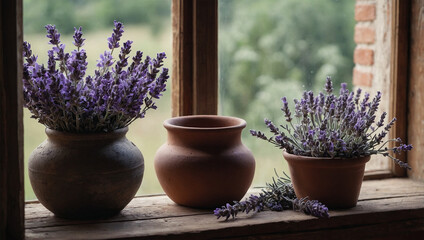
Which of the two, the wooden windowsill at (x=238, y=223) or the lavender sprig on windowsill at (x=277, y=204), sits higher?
the lavender sprig on windowsill at (x=277, y=204)

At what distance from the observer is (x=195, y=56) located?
6.98 ft

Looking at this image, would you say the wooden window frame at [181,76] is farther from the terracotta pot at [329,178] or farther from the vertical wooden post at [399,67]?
the terracotta pot at [329,178]

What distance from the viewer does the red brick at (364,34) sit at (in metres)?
2.42

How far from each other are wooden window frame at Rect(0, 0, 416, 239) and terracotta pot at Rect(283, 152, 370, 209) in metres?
0.40

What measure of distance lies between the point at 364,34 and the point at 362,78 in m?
0.18

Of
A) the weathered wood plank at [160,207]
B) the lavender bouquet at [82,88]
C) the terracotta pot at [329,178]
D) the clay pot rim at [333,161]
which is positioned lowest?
the weathered wood plank at [160,207]

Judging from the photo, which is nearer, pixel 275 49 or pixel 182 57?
pixel 182 57

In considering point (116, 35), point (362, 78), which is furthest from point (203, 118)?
point (362, 78)

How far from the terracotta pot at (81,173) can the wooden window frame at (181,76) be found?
0.39 ft

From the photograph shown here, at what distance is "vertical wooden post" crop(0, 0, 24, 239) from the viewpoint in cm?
165

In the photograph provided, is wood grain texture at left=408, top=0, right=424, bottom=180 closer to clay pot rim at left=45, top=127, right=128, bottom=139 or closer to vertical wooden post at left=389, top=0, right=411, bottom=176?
vertical wooden post at left=389, top=0, right=411, bottom=176

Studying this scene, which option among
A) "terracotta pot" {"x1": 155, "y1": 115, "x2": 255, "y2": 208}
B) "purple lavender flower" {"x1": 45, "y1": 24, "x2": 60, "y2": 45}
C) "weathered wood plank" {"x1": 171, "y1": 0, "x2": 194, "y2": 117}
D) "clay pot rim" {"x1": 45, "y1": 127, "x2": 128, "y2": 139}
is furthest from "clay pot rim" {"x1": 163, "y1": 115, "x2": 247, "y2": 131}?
"purple lavender flower" {"x1": 45, "y1": 24, "x2": 60, "y2": 45}

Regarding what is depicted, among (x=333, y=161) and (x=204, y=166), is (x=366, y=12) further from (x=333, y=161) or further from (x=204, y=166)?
(x=204, y=166)

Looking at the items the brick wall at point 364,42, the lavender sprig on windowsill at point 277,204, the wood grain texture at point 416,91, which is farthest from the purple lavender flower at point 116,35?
the wood grain texture at point 416,91
